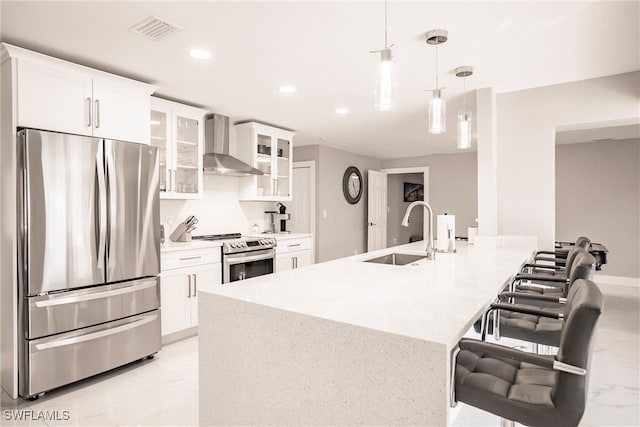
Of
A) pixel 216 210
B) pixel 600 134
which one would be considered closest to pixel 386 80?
pixel 216 210

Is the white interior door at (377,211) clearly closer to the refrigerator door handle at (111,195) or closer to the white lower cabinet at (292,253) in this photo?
the white lower cabinet at (292,253)

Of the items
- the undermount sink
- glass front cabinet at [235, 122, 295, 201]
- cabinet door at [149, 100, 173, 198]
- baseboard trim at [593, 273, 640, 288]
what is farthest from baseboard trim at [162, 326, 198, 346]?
baseboard trim at [593, 273, 640, 288]

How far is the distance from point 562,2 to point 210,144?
358 centimetres

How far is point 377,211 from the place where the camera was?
797 cm

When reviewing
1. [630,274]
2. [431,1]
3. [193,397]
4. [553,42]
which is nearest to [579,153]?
[630,274]

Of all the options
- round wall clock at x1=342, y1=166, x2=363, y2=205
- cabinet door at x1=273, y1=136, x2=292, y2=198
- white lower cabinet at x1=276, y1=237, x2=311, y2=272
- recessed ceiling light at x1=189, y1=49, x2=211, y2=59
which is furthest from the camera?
round wall clock at x1=342, y1=166, x2=363, y2=205

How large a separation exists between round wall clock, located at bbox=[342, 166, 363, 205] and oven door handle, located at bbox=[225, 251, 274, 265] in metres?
3.05

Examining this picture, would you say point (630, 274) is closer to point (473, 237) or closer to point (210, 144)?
point (473, 237)

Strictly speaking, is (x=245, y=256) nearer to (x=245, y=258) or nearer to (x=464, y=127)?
(x=245, y=258)

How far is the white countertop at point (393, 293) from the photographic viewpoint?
122 cm

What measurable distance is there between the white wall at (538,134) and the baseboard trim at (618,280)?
3333mm

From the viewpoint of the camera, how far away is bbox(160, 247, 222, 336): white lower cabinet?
10.9ft

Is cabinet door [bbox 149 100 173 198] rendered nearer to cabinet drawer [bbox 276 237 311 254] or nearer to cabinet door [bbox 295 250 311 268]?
cabinet drawer [bbox 276 237 311 254]

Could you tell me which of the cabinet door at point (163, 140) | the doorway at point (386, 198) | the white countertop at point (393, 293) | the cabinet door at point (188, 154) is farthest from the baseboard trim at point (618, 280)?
the cabinet door at point (163, 140)
